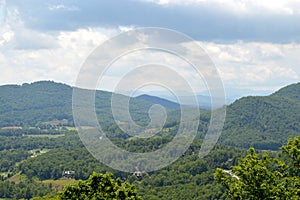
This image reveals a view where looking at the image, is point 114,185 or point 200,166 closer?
point 114,185

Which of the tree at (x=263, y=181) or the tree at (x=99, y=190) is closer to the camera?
the tree at (x=263, y=181)

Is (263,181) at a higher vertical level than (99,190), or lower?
higher

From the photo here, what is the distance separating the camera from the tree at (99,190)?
60.2 feet

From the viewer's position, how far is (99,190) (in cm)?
1867

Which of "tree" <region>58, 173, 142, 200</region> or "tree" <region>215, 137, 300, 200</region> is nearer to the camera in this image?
"tree" <region>215, 137, 300, 200</region>

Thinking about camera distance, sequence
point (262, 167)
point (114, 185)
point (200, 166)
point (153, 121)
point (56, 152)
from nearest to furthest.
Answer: point (262, 167) → point (114, 185) → point (153, 121) → point (200, 166) → point (56, 152)

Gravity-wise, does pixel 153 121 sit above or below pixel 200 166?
above

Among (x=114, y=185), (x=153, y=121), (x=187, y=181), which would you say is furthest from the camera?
(x=187, y=181)

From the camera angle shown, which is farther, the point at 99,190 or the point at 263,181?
the point at 99,190

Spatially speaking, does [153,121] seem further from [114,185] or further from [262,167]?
[262,167]

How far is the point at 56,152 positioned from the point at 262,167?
484 ft

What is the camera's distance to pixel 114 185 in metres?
18.9

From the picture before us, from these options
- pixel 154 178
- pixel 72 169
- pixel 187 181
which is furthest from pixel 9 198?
pixel 187 181

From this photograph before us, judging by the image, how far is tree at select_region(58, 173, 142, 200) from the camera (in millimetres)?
18359
